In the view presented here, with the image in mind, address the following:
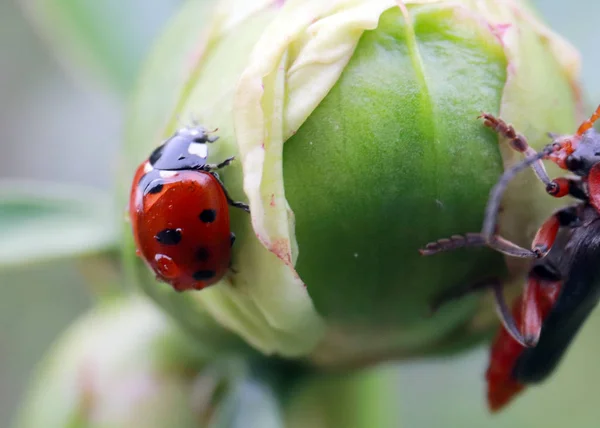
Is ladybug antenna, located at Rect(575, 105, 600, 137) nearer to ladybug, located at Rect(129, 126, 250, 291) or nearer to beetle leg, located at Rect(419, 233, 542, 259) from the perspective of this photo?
beetle leg, located at Rect(419, 233, 542, 259)

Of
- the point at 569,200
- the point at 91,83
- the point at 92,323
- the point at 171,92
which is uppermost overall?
the point at 171,92

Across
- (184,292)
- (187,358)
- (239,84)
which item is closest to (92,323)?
(187,358)

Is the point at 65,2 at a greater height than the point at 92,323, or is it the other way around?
the point at 65,2

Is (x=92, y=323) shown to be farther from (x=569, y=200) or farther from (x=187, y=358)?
(x=569, y=200)

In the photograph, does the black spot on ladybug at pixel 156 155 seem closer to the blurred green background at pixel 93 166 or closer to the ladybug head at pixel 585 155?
the blurred green background at pixel 93 166

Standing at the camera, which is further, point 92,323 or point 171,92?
point 92,323

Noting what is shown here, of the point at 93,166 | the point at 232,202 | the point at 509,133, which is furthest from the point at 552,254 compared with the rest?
the point at 93,166

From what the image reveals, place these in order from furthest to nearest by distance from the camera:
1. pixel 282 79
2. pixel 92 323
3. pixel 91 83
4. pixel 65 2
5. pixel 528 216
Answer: pixel 91 83
pixel 65 2
pixel 92 323
pixel 528 216
pixel 282 79
